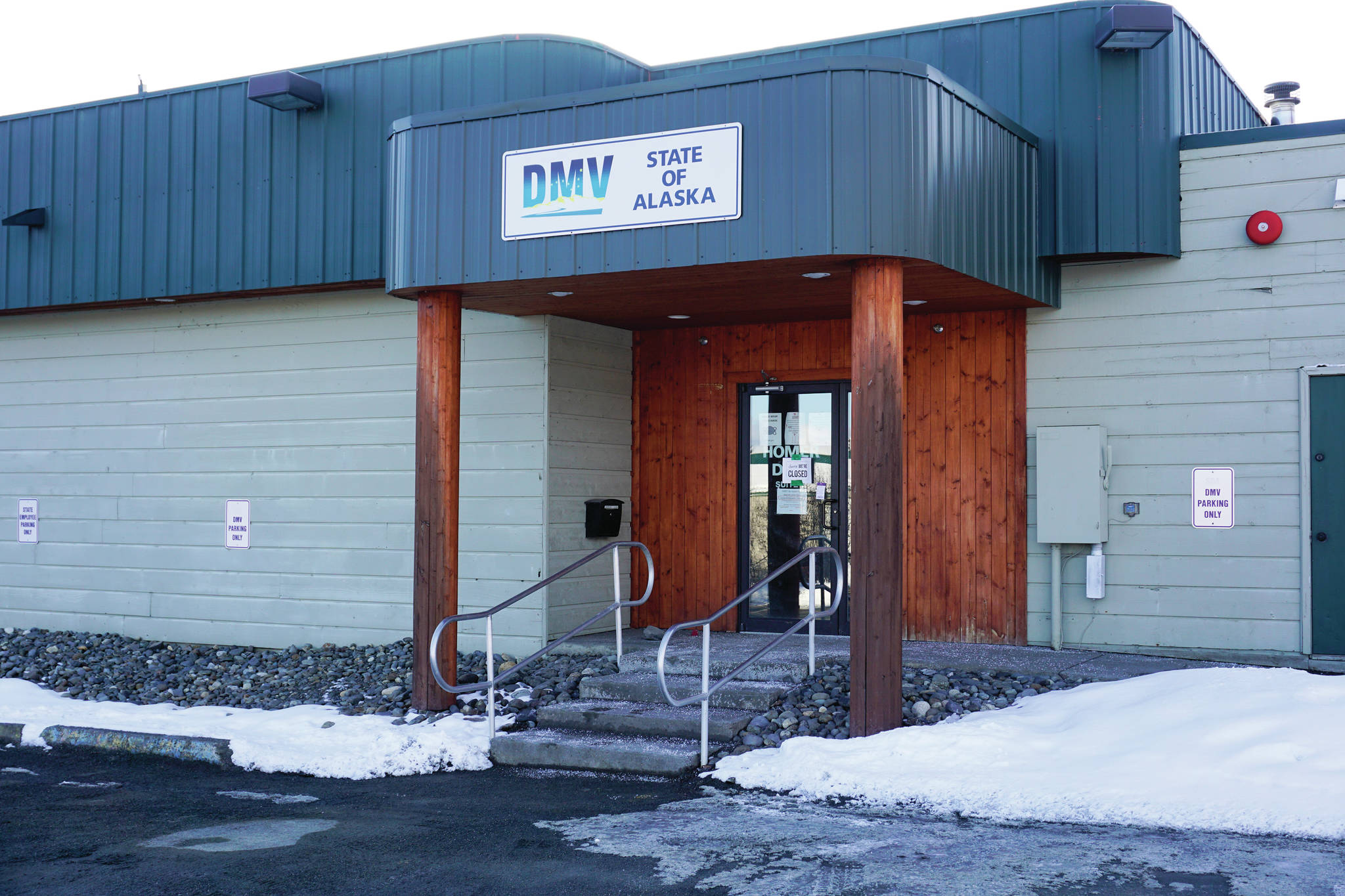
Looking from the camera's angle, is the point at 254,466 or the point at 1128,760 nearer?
the point at 1128,760

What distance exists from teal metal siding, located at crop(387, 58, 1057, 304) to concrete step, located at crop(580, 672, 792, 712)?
3002mm

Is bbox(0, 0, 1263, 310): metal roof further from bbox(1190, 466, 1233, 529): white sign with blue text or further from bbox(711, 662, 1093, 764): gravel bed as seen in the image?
bbox(711, 662, 1093, 764): gravel bed

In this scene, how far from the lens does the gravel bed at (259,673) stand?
30.8 ft

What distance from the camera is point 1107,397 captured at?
390 inches

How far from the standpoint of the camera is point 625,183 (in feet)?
26.7

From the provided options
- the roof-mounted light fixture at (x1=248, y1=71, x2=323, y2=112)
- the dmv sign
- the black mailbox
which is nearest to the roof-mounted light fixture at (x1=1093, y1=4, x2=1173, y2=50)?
the dmv sign

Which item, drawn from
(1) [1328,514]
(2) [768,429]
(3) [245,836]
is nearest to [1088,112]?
(1) [1328,514]

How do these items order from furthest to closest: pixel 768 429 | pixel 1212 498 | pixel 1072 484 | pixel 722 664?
pixel 768 429, pixel 1072 484, pixel 1212 498, pixel 722 664

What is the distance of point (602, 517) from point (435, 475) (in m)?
2.42

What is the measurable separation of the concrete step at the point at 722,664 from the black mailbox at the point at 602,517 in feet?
5.12

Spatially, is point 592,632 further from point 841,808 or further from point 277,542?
point 841,808

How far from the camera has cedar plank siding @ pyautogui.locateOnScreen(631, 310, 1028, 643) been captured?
33.5ft

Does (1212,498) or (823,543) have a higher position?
(1212,498)

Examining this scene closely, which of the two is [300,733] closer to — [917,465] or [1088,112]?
[917,465]
